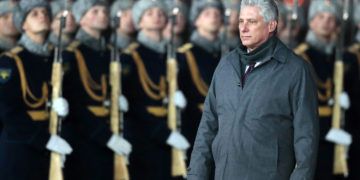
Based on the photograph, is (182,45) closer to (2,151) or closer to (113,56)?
(113,56)

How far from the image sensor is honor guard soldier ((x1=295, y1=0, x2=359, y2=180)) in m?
12.3

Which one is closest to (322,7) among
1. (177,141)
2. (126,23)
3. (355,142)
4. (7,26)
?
(355,142)

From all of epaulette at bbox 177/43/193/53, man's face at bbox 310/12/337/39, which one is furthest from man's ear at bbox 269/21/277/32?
man's face at bbox 310/12/337/39

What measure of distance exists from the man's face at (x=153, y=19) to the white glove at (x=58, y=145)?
2.09 m

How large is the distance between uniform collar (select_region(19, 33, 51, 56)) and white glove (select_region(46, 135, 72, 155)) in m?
0.73

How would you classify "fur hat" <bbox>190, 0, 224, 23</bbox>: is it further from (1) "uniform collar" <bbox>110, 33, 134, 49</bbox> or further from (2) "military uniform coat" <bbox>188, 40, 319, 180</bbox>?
(2) "military uniform coat" <bbox>188, 40, 319, 180</bbox>

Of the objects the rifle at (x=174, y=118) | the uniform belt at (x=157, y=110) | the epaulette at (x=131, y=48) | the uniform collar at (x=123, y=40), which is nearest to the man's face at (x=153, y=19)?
the epaulette at (x=131, y=48)

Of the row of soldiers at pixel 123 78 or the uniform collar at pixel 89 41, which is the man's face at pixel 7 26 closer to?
the row of soldiers at pixel 123 78

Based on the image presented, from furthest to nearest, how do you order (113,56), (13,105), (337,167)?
(337,167) → (113,56) → (13,105)

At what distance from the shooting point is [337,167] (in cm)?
1241

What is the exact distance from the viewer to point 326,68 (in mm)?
12570

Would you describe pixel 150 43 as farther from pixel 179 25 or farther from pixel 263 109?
pixel 263 109

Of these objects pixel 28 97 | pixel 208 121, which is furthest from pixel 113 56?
pixel 208 121

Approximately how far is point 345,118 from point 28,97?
13.9ft
